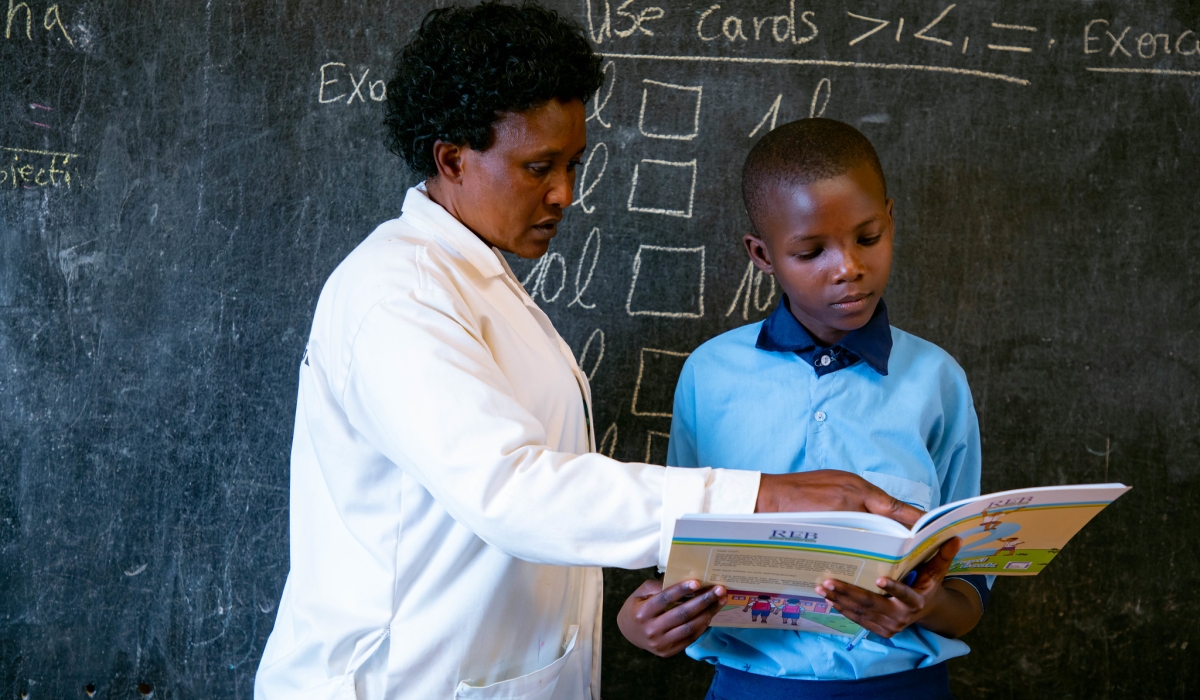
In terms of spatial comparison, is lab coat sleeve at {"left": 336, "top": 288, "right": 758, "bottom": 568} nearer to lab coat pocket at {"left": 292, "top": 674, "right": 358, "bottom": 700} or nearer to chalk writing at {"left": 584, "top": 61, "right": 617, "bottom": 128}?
lab coat pocket at {"left": 292, "top": 674, "right": 358, "bottom": 700}

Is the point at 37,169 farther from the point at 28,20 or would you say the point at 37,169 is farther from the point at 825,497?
the point at 825,497

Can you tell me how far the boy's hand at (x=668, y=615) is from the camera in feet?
3.12

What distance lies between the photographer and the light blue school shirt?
113 cm

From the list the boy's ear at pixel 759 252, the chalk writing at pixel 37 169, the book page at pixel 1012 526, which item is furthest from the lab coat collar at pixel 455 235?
the chalk writing at pixel 37 169

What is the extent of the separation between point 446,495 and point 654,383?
112cm

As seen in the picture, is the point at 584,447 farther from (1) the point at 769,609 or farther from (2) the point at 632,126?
(2) the point at 632,126

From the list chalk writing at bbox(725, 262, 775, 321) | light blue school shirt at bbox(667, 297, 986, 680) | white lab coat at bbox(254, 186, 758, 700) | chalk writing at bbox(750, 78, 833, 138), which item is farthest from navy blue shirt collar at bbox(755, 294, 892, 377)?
chalk writing at bbox(750, 78, 833, 138)

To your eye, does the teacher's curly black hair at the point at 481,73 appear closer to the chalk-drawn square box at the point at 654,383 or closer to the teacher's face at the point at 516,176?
the teacher's face at the point at 516,176

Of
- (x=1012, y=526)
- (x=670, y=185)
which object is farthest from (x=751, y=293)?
(x=1012, y=526)

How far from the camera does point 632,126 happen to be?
1.94 metres

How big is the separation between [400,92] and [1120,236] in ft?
5.00

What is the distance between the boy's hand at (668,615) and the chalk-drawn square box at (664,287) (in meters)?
0.94

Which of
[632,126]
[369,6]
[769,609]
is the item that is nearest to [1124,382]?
[632,126]

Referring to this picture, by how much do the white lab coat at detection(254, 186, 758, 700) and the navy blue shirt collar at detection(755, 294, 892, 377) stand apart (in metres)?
0.28
